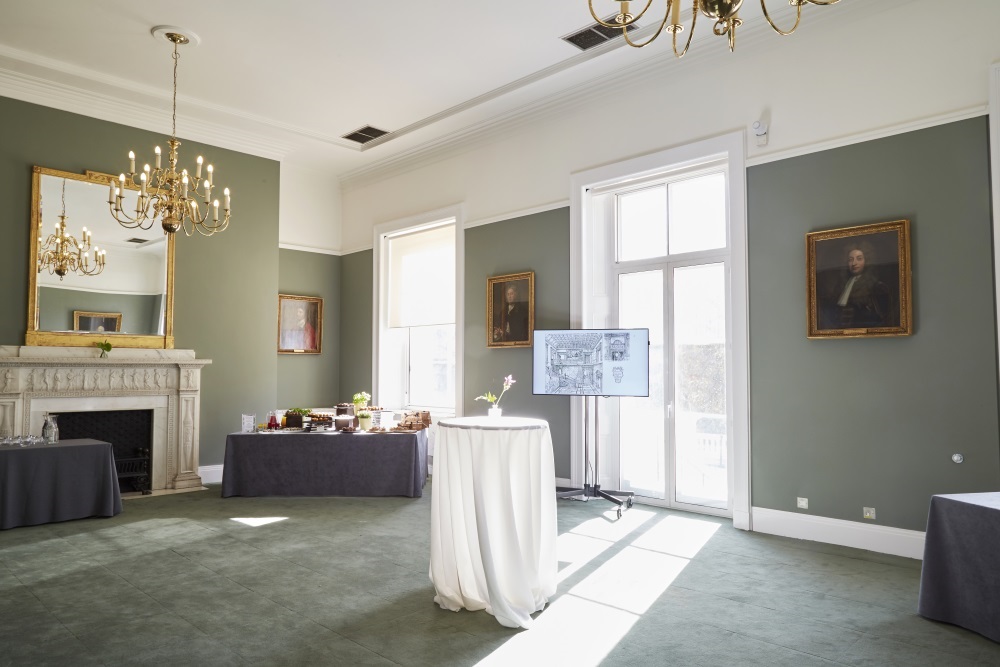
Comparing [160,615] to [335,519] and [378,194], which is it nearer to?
[335,519]

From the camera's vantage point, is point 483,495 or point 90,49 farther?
point 90,49

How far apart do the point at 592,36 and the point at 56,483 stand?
5.91 metres

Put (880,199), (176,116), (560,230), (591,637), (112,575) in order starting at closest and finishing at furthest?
(591,637) < (112,575) < (880,199) < (560,230) < (176,116)

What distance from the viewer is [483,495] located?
3.49 m

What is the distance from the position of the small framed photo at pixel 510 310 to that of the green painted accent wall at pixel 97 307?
12.0 feet

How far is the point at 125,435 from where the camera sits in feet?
23.3

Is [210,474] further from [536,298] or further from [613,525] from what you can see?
[613,525]

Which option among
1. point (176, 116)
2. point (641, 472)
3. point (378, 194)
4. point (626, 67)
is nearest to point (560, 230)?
point (626, 67)

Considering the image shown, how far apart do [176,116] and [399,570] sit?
19.2 feet

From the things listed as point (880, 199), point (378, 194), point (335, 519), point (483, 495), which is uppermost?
point (378, 194)

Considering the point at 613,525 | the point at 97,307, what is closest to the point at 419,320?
the point at 97,307

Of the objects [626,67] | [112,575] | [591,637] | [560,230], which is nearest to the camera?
[591,637]

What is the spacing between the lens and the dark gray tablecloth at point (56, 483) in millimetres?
5434

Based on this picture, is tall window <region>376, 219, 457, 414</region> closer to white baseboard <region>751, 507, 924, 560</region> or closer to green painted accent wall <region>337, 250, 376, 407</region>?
green painted accent wall <region>337, 250, 376, 407</region>
